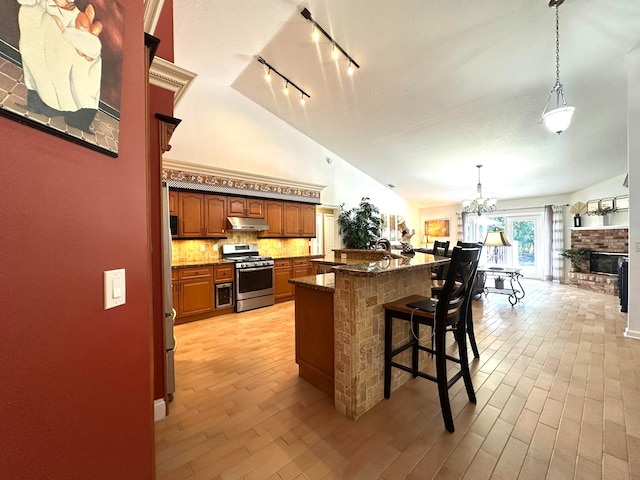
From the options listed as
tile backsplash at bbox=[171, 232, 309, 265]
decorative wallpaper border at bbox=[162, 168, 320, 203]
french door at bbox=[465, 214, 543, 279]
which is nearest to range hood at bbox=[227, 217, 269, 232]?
tile backsplash at bbox=[171, 232, 309, 265]

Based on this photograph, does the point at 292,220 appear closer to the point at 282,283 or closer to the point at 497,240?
the point at 282,283

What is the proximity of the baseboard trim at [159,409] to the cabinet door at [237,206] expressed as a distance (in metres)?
3.40

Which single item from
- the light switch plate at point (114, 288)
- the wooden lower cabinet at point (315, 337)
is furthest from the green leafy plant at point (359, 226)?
the light switch plate at point (114, 288)

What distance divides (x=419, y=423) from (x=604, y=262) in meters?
7.52

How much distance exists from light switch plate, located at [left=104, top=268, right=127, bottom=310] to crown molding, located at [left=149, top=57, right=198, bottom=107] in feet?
→ 5.69

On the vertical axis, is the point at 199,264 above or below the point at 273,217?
below

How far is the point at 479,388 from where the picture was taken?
Result: 2225mm

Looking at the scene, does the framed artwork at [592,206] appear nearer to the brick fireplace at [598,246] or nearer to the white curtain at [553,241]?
the brick fireplace at [598,246]

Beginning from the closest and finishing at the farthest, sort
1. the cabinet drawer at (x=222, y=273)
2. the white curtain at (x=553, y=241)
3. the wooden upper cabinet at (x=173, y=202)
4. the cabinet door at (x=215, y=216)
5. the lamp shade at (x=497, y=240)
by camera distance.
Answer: the wooden upper cabinet at (x=173, y=202) < the cabinet drawer at (x=222, y=273) < the cabinet door at (x=215, y=216) < the lamp shade at (x=497, y=240) < the white curtain at (x=553, y=241)

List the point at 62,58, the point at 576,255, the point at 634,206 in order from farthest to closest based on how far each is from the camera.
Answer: the point at 576,255 < the point at 634,206 < the point at 62,58

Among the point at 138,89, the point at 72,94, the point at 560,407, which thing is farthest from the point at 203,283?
the point at 560,407

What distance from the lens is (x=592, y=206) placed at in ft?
21.3

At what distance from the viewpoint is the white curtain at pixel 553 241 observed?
7312 mm

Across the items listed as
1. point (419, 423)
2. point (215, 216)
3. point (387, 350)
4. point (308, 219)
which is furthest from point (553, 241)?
point (215, 216)
